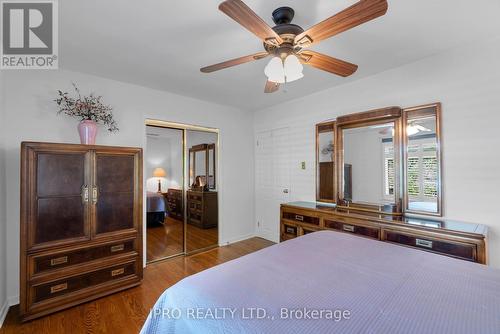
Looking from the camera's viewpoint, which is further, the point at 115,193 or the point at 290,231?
the point at 290,231

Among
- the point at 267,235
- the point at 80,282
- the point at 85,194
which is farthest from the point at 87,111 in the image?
the point at 267,235

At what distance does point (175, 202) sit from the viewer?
11.6ft

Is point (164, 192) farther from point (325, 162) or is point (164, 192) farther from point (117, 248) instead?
point (325, 162)

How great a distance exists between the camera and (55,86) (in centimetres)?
246

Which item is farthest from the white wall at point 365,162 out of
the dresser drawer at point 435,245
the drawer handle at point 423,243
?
the drawer handle at point 423,243

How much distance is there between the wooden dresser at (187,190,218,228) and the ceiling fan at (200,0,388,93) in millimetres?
2319

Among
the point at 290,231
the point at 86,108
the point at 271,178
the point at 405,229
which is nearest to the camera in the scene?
the point at 405,229

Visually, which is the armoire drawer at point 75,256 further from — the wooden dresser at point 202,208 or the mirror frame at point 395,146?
the mirror frame at point 395,146

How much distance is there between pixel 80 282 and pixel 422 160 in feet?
11.9

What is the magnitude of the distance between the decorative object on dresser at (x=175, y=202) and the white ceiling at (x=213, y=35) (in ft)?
5.34

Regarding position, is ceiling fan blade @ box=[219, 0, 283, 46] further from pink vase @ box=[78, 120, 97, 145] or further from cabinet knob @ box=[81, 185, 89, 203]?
cabinet knob @ box=[81, 185, 89, 203]

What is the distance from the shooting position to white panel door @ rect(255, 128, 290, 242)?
3838 millimetres

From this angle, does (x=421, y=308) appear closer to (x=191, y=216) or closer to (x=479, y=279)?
(x=479, y=279)

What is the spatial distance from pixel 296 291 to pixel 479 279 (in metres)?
A: 0.93
